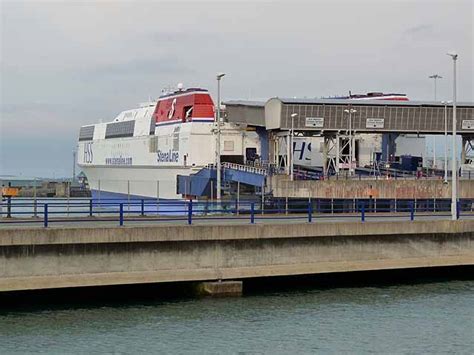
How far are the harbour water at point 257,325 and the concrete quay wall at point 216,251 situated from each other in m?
1.18

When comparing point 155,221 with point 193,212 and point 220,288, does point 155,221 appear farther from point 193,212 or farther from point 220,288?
point 220,288

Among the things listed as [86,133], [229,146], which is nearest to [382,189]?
[229,146]

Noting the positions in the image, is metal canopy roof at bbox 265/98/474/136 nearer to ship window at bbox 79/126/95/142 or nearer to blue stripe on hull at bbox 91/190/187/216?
blue stripe on hull at bbox 91/190/187/216

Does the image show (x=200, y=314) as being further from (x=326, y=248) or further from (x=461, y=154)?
(x=461, y=154)

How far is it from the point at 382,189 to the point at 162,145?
105 ft

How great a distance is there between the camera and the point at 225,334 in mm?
25984

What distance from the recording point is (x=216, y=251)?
100 ft

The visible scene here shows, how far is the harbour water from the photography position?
2450 centimetres

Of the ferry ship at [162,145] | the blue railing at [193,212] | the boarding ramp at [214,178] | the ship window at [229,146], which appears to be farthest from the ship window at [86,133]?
the blue railing at [193,212]

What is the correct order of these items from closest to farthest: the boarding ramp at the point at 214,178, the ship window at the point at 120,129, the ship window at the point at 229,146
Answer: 1. the boarding ramp at the point at 214,178
2. the ship window at the point at 229,146
3. the ship window at the point at 120,129

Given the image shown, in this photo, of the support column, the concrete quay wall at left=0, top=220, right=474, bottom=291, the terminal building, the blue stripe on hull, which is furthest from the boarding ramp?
the support column

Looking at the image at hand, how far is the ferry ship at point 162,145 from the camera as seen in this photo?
7869 cm

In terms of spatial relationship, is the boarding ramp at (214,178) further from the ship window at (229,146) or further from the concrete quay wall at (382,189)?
the concrete quay wall at (382,189)

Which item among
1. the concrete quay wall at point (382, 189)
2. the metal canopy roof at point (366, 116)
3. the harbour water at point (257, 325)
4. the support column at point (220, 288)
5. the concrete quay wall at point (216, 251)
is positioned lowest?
the harbour water at point (257, 325)
